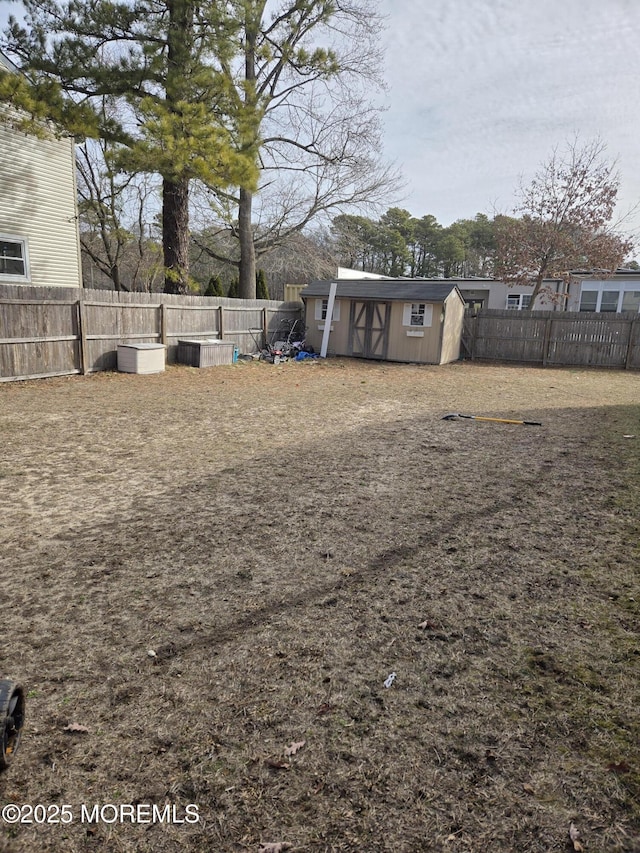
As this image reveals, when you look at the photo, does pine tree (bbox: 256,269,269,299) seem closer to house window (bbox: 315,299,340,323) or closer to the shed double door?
house window (bbox: 315,299,340,323)

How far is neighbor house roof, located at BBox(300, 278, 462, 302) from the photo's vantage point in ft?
51.2

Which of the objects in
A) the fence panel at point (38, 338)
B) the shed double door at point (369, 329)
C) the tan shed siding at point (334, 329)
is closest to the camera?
the fence panel at point (38, 338)

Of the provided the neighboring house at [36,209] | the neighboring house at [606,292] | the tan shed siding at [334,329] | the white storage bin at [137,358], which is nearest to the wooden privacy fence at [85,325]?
the white storage bin at [137,358]

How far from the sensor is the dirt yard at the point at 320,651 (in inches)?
64.2

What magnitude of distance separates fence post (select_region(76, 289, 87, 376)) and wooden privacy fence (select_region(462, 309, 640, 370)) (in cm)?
1234

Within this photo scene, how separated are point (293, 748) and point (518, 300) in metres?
25.8

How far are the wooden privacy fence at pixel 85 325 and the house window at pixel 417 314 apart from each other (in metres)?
5.44

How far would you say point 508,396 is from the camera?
10.5 meters

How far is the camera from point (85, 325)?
35.8 ft

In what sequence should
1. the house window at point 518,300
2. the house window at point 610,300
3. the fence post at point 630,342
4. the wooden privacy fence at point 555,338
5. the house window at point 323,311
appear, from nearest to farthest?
1. the fence post at point 630,342
2. the wooden privacy fence at point 555,338
3. the house window at point 323,311
4. the house window at point 610,300
5. the house window at point 518,300

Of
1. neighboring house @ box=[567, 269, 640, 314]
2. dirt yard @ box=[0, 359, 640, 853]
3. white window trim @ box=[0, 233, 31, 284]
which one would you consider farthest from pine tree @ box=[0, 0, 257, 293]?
neighboring house @ box=[567, 269, 640, 314]

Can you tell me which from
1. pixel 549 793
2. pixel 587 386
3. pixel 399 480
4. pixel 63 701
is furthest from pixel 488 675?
pixel 587 386

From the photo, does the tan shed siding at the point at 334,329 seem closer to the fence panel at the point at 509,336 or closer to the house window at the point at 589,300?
the fence panel at the point at 509,336

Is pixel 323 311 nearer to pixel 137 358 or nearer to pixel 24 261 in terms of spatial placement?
pixel 137 358
